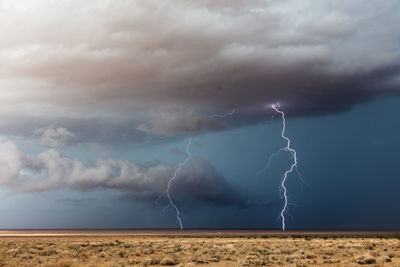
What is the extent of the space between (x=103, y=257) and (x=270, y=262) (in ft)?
44.8

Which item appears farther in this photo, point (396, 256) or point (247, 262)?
point (396, 256)

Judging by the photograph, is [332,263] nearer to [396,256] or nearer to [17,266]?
[396,256]

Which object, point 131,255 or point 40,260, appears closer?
point 40,260

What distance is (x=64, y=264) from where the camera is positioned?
92.6 feet

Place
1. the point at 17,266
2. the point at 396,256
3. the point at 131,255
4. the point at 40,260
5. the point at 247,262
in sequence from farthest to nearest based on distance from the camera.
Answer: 1. the point at 131,255
2. the point at 396,256
3. the point at 40,260
4. the point at 247,262
5. the point at 17,266

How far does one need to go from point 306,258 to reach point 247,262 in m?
5.87

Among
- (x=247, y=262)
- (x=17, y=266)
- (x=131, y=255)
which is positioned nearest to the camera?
(x=17, y=266)

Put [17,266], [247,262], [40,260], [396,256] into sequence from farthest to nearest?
[396,256]
[40,260]
[247,262]
[17,266]

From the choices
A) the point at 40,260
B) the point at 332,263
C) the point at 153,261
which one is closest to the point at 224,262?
the point at 153,261

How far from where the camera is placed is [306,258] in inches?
1304

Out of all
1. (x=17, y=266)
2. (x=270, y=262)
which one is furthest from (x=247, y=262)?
(x=17, y=266)

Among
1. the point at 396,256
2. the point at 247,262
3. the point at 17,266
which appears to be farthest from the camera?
the point at 396,256

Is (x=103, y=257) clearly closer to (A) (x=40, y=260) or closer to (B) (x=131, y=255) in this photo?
(B) (x=131, y=255)

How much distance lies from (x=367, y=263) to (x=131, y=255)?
1862cm
